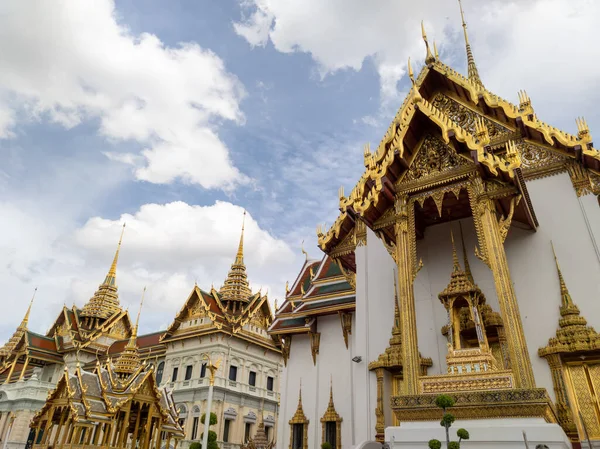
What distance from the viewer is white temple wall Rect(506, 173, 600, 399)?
7.41 metres

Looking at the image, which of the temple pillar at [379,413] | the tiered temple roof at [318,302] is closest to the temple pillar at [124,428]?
the tiered temple roof at [318,302]

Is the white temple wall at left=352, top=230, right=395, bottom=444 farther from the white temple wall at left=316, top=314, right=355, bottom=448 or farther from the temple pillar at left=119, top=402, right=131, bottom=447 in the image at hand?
the temple pillar at left=119, top=402, right=131, bottom=447

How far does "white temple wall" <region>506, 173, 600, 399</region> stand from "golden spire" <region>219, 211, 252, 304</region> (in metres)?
27.2

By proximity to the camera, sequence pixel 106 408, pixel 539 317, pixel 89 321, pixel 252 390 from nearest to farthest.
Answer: pixel 539 317 < pixel 106 408 < pixel 252 390 < pixel 89 321

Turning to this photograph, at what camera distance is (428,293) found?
8.95 m

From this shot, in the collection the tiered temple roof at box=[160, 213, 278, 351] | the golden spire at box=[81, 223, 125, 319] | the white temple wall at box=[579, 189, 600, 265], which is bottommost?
the white temple wall at box=[579, 189, 600, 265]

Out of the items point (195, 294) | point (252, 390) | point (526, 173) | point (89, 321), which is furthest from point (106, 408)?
point (89, 321)

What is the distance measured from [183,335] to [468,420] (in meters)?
26.9

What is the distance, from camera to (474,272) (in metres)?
8.63

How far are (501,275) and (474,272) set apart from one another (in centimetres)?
192

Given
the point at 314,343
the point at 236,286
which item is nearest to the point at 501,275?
the point at 314,343

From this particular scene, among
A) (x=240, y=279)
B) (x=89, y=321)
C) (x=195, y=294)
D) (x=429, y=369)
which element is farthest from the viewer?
(x=89, y=321)

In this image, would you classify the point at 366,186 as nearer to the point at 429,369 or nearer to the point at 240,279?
the point at 429,369

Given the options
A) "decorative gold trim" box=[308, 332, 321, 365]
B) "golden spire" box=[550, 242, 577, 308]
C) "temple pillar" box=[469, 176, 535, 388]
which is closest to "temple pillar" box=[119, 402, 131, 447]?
"decorative gold trim" box=[308, 332, 321, 365]
